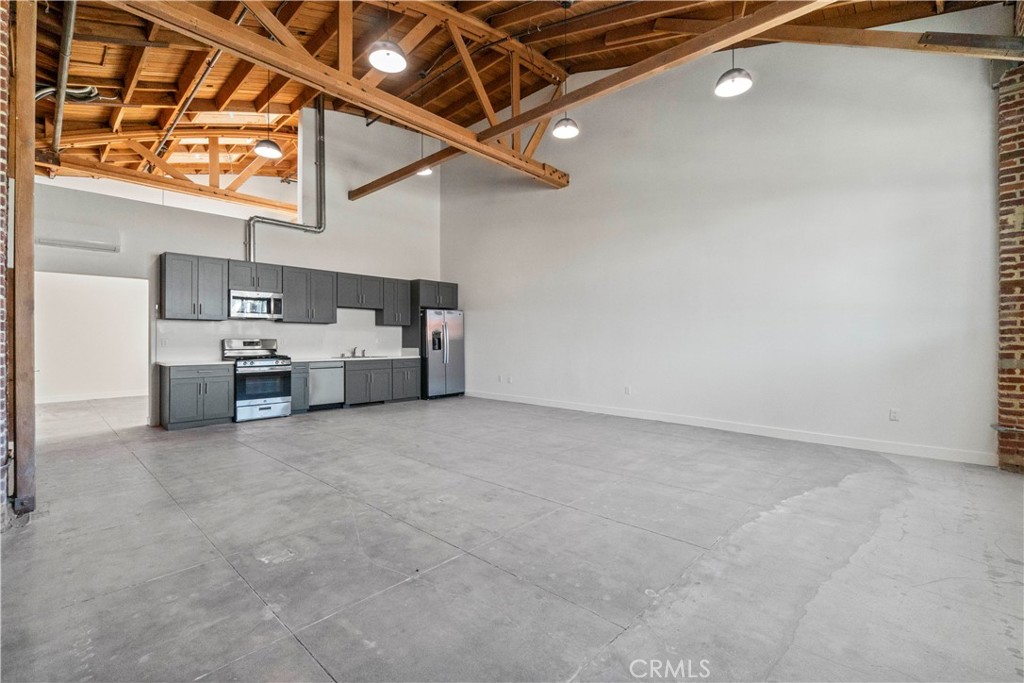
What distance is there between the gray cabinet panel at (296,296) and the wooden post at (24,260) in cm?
394

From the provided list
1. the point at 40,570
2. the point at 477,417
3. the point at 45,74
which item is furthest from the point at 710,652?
the point at 45,74

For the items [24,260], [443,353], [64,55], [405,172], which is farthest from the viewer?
[443,353]

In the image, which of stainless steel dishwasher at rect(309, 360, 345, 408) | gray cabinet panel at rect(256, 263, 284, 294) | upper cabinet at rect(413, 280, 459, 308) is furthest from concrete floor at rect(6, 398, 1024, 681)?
upper cabinet at rect(413, 280, 459, 308)

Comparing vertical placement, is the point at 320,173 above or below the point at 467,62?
below

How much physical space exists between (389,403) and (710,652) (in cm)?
697

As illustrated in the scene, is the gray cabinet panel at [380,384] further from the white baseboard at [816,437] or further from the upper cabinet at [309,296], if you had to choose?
the white baseboard at [816,437]

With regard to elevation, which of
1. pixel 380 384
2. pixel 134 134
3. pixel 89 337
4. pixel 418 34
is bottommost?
pixel 380 384

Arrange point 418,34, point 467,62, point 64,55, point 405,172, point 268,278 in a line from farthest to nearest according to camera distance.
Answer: point 405,172 < point 268,278 < point 418,34 < point 467,62 < point 64,55

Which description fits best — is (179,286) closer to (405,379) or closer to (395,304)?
(395,304)

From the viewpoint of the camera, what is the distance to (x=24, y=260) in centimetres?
295

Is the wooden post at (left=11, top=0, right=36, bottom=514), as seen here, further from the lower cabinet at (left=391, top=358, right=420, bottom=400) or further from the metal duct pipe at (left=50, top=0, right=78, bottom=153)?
the lower cabinet at (left=391, top=358, right=420, bottom=400)

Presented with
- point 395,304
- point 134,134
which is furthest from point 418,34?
point 134,134

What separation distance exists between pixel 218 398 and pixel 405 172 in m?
4.36

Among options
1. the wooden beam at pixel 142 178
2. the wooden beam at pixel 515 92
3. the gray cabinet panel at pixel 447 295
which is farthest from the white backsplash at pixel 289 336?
the wooden beam at pixel 515 92
